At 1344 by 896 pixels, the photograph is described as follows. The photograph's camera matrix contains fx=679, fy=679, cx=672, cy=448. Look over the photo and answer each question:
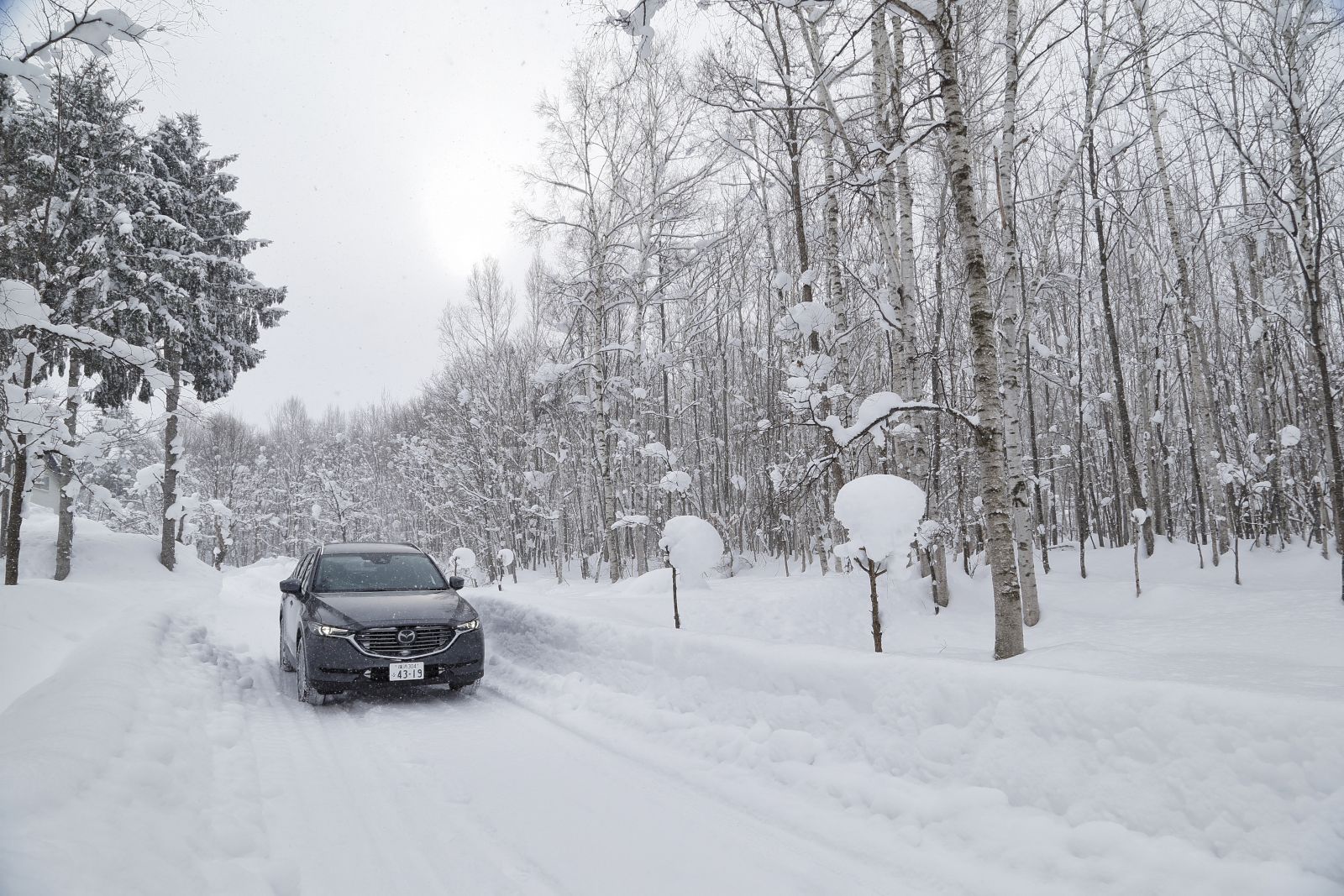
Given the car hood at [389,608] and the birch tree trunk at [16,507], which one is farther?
the birch tree trunk at [16,507]

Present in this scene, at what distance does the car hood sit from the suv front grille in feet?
0.22

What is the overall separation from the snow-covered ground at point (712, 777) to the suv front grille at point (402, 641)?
0.55 meters

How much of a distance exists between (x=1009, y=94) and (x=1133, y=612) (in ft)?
24.2

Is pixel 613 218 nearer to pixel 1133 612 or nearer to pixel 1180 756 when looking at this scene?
pixel 1133 612

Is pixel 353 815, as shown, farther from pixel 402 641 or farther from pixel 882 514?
pixel 882 514

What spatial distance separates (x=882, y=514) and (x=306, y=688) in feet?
18.9

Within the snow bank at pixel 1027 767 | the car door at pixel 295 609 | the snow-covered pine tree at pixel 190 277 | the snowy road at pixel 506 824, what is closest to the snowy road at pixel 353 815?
the snowy road at pixel 506 824

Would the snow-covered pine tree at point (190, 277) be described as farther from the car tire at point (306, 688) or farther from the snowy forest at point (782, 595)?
the car tire at point (306, 688)

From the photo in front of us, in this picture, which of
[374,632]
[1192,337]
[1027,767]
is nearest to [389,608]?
[374,632]

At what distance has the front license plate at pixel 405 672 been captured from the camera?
6555 mm

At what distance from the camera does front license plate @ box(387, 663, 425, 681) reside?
6555 millimetres

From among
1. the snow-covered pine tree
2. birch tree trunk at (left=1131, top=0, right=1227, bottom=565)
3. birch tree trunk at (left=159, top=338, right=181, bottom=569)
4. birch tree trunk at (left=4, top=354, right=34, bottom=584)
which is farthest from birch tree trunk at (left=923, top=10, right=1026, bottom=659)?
birch tree trunk at (left=159, top=338, right=181, bottom=569)

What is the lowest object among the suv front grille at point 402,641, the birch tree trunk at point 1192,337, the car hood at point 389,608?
the suv front grille at point 402,641

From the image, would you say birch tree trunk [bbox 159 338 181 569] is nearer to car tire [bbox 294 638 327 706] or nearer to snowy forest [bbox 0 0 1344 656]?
snowy forest [bbox 0 0 1344 656]
